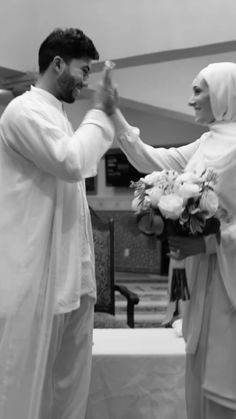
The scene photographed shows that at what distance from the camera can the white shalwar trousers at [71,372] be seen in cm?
204

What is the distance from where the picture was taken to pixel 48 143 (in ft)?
5.98

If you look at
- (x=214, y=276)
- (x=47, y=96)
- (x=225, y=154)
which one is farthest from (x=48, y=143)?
(x=214, y=276)

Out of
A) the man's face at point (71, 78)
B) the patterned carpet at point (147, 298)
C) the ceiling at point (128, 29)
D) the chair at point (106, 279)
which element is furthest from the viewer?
the patterned carpet at point (147, 298)

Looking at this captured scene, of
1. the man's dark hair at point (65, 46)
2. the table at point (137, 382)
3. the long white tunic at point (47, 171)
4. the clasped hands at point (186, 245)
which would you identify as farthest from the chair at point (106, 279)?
the man's dark hair at point (65, 46)

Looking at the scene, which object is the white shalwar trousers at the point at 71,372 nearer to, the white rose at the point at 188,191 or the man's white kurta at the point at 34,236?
the man's white kurta at the point at 34,236

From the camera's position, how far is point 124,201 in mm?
9594

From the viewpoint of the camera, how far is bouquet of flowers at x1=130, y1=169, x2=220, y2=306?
5.85 ft

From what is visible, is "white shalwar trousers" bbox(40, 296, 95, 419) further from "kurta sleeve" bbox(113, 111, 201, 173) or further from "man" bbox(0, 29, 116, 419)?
"kurta sleeve" bbox(113, 111, 201, 173)

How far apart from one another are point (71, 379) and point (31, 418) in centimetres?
22

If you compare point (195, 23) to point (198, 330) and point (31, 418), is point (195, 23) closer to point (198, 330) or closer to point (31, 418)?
point (198, 330)

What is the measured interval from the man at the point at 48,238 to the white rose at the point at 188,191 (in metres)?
0.34

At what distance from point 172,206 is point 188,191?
0.23 feet

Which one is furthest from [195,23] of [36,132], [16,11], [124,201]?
[124,201]

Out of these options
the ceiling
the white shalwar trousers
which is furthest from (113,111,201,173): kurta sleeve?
the ceiling
